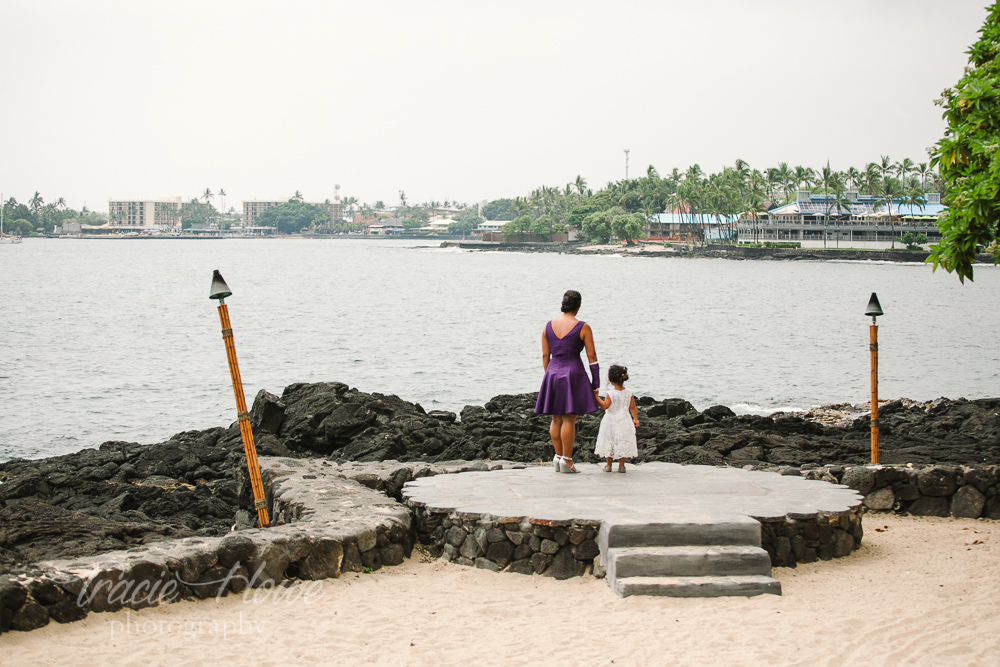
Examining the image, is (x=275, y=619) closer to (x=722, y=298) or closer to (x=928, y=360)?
(x=928, y=360)

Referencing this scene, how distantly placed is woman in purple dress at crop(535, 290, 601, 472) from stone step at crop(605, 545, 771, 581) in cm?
220

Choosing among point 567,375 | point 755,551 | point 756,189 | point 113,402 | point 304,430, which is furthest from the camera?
point 756,189

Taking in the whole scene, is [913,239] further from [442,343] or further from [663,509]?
[663,509]

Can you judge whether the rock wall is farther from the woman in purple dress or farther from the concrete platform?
the woman in purple dress

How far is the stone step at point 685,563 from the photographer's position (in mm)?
7168

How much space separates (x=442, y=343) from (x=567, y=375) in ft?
113

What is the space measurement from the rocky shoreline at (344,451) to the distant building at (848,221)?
115 meters

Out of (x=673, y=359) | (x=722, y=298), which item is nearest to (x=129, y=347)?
(x=673, y=359)

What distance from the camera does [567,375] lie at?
9.27 metres

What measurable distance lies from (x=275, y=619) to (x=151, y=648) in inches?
34.2

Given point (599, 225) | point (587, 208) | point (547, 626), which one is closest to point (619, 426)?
point (547, 626)

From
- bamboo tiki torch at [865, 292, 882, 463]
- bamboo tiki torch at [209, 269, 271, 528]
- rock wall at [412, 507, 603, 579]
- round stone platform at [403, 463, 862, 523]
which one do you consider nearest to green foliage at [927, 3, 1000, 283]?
bamboo tiki torch at [865, 292, 882, 463]

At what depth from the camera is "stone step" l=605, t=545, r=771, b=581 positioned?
717 cm

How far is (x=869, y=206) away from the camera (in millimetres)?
130625
